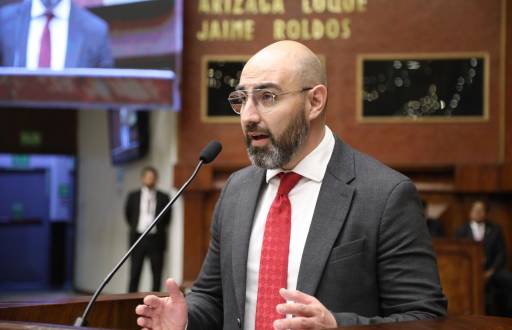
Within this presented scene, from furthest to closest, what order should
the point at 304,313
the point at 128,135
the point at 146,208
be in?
the point at 128,135 → the point at 146,208 → the point at 304,313

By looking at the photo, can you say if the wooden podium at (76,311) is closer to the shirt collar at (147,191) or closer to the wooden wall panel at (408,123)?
the wooden wall panel at (408,123)

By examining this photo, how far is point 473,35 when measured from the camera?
830 cm

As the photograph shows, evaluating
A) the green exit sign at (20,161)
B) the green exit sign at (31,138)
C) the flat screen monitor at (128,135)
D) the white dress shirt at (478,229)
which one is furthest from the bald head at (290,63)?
the green exit sign at (20,161)

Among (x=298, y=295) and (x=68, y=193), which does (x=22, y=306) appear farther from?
(x=68, y=193)

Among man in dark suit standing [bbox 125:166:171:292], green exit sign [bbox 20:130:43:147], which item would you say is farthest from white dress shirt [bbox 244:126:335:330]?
green exit sign [bbox 20:130:43:147]

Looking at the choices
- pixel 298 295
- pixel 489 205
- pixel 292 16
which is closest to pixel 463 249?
pixel 489 205

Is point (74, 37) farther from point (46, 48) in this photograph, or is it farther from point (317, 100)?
point (317, 100)

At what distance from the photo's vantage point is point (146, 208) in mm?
8812

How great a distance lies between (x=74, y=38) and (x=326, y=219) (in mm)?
6482

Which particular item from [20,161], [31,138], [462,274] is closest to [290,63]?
[462,274]

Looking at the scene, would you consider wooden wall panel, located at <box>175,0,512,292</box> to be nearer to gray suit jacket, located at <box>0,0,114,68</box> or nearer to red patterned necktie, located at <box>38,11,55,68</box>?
gray suit jacket, located at <box>0,0,114,68</box>

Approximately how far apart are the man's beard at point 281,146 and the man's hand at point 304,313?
500 millimetres

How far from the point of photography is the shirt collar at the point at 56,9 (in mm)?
8133

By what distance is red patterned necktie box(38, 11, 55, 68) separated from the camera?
8.01m
